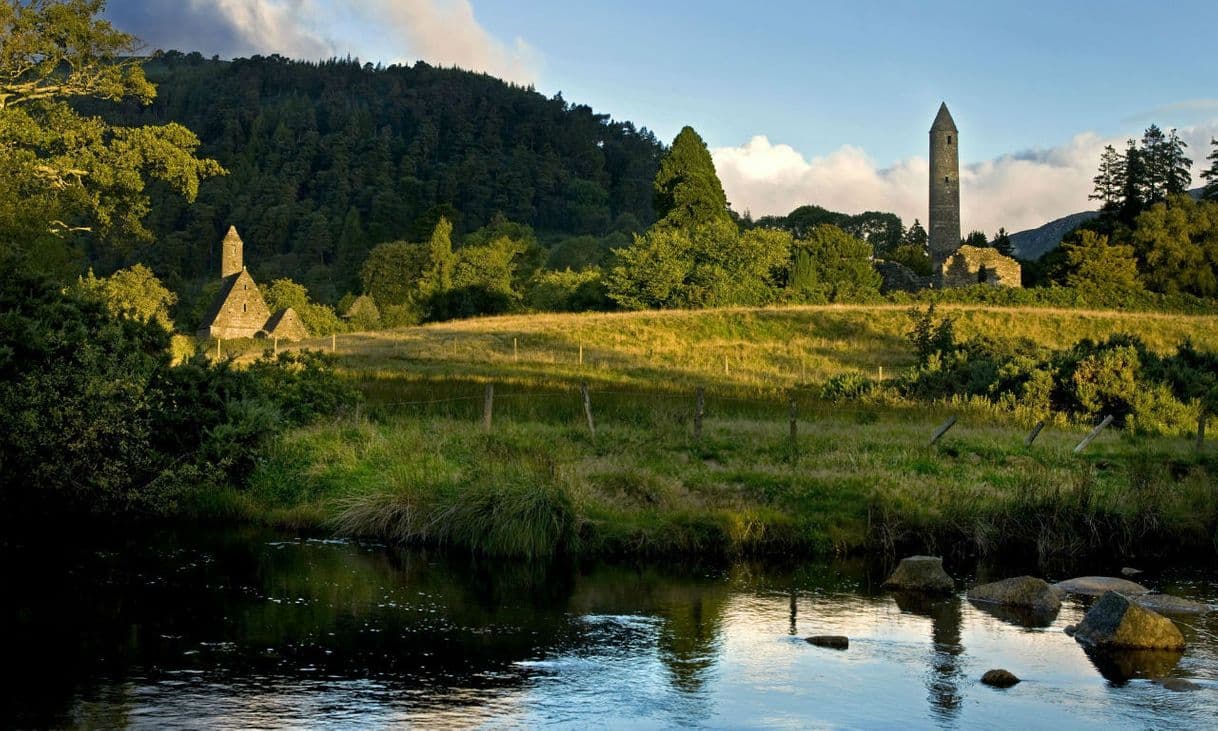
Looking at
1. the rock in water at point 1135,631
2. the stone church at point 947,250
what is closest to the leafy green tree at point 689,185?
the stone church at point 947,250

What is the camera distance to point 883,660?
13477mm

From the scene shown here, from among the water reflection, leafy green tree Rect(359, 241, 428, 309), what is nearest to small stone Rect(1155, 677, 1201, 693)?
the water reflection

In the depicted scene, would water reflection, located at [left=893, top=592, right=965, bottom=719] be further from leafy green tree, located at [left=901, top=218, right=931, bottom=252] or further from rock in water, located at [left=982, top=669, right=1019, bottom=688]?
leafy green tree, located at [left=901, top=218, right=931, bottom=252]

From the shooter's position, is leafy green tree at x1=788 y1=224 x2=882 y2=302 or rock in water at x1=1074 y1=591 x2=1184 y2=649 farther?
leafy green tree at x1=788 y1=224 x2=882 y2=302

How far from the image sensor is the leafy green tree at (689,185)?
280ft

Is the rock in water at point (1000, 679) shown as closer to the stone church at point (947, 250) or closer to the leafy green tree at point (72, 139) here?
the leafy green tree at point (72, 139)

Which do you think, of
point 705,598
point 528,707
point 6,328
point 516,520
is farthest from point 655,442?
point 528,707

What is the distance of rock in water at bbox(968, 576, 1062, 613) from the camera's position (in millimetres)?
16344

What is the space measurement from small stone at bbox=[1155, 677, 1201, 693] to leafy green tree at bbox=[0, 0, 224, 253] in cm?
3408

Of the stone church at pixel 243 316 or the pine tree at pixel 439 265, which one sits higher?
the pine tree at pixel 439 265

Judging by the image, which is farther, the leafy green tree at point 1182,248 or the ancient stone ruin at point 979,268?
the ancient stone ruin at point 979,268

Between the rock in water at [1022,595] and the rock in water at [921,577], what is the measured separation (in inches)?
20.7

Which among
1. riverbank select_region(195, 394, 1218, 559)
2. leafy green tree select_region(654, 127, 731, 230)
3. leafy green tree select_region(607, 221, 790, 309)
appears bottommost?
riverbank select_region(195, 394, 1218, 559)

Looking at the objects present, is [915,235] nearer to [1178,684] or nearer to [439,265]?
[439,265]
